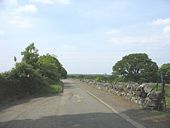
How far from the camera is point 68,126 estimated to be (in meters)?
13.4

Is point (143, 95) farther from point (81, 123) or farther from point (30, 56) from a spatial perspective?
point (30, 56)

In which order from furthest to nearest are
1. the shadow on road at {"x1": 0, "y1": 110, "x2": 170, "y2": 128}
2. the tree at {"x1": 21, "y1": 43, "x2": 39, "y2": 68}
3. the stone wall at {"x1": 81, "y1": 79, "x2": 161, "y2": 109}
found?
the tree at {"x1": 21, "y1": 43, "x2": 39, "y2": 68}
the stone wall at {"x1": 81, "y1": 79, "x2": 161, "y2": 109}
the shadow on road at {"x1": 0, "y1": 110, "x2": 170, "y2": 128}

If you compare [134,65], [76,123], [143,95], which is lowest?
[76,123]

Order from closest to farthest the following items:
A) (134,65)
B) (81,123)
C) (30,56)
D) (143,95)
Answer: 1. (81,123)
2. (143,95)
3. (30,56)
4. (134,65)

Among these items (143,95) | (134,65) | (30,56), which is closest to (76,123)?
(143,95)

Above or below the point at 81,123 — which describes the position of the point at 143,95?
above

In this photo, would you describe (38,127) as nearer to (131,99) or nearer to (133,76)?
(131,99)

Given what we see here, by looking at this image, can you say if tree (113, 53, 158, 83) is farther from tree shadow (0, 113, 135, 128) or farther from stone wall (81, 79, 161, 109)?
tree shadow (0, 113, 135, 128)

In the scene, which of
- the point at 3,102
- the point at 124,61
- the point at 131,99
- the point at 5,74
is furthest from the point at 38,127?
the point at 124,61

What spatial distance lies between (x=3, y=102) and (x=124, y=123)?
51.7 ft

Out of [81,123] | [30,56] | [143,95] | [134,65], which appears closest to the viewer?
[81,123]

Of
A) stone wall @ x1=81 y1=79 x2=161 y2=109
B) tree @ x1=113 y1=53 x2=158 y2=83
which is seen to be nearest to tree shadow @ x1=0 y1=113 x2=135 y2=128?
stone wall @ x1=81 y1=79 x2=161 y2=109

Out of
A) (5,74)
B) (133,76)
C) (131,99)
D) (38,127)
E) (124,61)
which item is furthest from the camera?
(124,61)

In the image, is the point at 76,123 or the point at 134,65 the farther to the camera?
the point at 134,65
